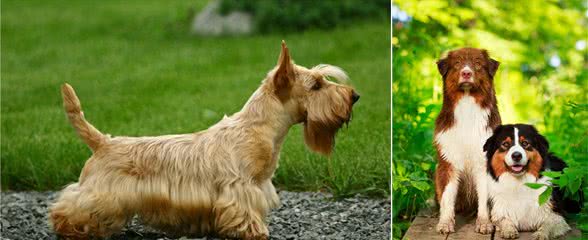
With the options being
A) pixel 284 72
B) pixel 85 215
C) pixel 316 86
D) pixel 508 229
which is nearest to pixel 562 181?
pixel 508 229

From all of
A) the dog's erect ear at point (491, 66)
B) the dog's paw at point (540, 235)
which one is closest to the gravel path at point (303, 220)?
the dog's paw at point (540, 235)

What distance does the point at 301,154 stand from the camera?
6.82 meters

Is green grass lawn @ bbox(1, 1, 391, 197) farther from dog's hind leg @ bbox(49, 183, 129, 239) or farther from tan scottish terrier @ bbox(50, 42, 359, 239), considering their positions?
dog's hind leg @ bbox(49, 183, 129, 239)

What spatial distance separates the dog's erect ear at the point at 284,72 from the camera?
15.8ft

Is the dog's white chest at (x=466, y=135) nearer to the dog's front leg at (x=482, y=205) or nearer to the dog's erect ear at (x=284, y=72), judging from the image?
the dog's front leg at (x=482, y=205)

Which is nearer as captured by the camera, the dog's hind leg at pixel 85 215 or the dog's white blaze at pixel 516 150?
the dog's white blaze at pixel 516 150

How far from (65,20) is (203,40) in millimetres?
2726

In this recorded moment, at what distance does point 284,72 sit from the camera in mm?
4863

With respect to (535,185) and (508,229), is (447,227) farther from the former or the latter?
(535,185)

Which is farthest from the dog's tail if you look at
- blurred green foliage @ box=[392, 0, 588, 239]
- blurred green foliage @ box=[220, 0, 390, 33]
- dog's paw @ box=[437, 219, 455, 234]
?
blurred green foliage @ box=[220, 0, 390, 33]

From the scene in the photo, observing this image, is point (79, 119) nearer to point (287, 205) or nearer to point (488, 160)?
point (287, 205)

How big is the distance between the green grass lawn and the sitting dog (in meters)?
1.67

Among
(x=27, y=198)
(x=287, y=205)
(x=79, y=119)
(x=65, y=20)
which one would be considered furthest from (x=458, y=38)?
(x=65, y=20)

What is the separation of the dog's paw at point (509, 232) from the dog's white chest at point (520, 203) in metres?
0.04
